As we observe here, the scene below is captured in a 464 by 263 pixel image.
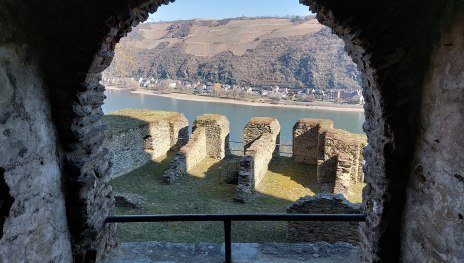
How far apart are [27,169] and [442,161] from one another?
2626 mm

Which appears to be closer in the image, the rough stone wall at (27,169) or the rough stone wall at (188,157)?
the rough stone wall at (27,169)

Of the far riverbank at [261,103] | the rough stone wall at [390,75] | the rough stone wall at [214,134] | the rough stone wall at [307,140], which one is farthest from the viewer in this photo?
the far riverbank at [261,103]

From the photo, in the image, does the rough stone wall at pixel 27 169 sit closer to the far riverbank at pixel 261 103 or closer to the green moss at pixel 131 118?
the green moss at pixel 131 118

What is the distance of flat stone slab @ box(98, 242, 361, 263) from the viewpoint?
341 centimetres

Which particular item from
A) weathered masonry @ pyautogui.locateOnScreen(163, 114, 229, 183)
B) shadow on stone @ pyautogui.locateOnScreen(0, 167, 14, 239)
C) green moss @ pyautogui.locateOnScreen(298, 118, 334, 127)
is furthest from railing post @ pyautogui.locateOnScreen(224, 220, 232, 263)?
green moss @ pyautogui.locateOnScreen(298, 118, 334, 127)

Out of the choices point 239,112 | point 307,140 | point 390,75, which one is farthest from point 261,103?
point 390,75

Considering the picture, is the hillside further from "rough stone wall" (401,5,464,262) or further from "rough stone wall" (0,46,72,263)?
"rough stone wall" (401,5,464,262)

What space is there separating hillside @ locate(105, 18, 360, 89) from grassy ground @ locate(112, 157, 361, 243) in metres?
20.7

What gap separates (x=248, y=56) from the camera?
151ft

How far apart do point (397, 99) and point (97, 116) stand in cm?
241

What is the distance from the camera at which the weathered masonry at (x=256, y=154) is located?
11.4 m

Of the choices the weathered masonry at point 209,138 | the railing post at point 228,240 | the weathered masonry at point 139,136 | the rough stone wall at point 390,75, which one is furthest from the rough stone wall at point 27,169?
the weathered masonry at point 209,138

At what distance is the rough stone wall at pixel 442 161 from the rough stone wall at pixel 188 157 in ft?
35.7

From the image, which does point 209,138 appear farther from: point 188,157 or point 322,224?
point 322,224
